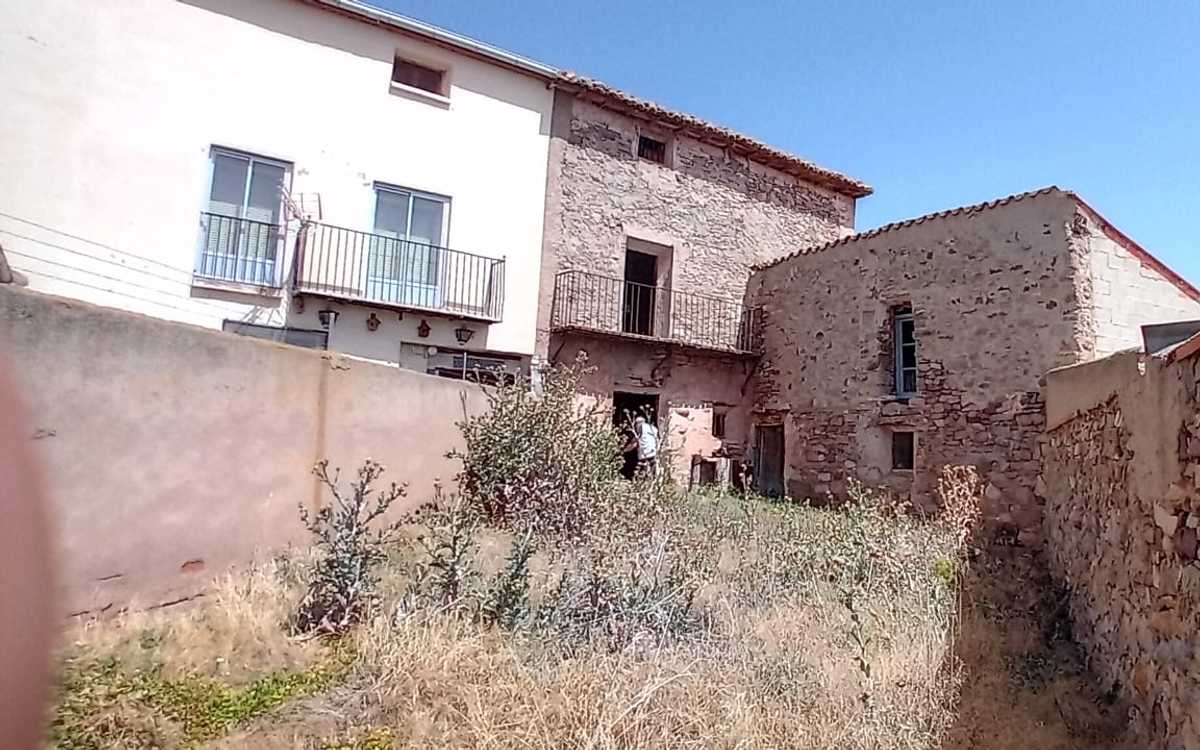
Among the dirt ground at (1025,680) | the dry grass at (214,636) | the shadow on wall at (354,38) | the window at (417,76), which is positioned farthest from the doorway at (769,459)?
the dry grass at (214,636)

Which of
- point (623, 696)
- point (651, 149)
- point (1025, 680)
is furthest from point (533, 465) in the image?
point (651, 149)

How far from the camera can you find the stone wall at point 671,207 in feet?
40.5

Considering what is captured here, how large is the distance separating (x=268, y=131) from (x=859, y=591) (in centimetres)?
1002

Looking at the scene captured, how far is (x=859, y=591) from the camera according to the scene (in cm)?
523

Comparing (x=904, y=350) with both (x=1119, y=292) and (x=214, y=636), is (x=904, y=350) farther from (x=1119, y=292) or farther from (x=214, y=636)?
(x=214, y=636)

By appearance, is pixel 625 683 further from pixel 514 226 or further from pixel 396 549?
pixel 514 226

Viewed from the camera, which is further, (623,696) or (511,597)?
(511,597)

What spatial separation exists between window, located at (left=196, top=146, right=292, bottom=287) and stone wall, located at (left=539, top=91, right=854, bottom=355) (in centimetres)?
431

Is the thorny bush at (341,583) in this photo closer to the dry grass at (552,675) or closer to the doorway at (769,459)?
the dry grass at (552,675)

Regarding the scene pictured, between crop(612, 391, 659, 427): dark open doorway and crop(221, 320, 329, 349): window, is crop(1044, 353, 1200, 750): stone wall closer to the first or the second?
crop(612, 391, 659, 427): dark open doorway

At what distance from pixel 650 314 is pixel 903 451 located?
529cm

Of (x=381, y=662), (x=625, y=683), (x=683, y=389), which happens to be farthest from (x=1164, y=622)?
(x=683, y=389)

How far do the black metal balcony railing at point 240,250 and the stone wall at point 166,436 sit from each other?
16.7ft

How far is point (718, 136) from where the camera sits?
13.7 metres
